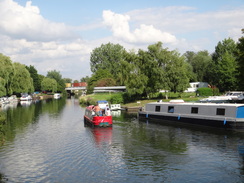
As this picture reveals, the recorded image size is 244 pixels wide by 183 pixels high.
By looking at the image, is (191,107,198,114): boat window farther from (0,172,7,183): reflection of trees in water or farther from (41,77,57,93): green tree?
(41,77,57,93): green tree

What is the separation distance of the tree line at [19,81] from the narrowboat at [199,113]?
47.3 meters

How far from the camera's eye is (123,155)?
1057 inches

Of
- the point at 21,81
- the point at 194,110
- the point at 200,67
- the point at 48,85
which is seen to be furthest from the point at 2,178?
the point at 48,85

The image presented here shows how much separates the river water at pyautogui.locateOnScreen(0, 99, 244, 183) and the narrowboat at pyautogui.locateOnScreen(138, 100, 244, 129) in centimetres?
165

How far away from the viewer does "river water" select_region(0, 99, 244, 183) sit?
21.1 m

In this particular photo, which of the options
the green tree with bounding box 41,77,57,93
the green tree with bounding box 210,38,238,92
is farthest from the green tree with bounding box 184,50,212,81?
the green tree with bounding box 41,77,57,93

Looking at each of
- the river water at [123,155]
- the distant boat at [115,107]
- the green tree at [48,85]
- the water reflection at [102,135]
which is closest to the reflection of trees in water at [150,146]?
the river water at [123,155]

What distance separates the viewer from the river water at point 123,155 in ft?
69.2

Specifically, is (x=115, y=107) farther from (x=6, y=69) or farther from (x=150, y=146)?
(x=150, y=146)

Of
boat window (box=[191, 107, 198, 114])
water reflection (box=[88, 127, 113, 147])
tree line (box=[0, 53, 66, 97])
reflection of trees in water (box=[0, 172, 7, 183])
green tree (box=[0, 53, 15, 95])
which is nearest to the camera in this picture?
reflection of trees in water (box=[0, 172, 7, 183])

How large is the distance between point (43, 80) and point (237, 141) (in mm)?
147125

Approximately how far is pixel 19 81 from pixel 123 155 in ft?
322

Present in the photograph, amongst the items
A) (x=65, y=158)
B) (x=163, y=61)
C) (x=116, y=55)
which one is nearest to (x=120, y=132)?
(x=65, y=158)

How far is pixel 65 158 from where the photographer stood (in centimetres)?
2611
